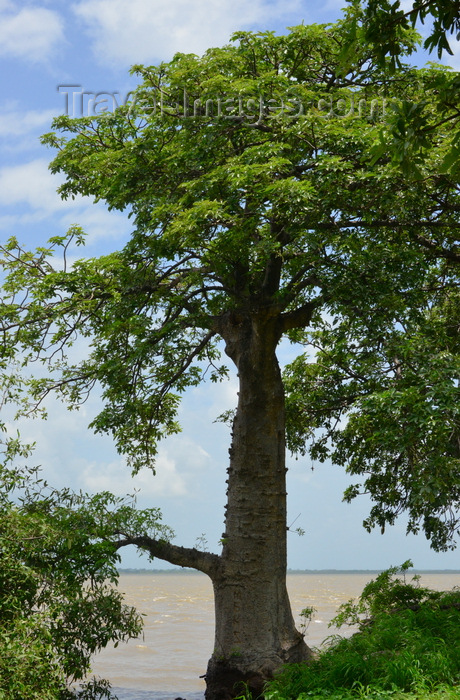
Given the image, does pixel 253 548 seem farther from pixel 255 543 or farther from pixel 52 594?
pixel 52 594

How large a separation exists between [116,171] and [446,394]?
17.2 feet

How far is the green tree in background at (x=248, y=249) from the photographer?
8.06m

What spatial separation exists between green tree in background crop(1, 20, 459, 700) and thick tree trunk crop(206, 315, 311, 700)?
0.02 metres

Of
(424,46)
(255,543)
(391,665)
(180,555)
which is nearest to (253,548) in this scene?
(255,543)

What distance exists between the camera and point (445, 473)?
7.83 m

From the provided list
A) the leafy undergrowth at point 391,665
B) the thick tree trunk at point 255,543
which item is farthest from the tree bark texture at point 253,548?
the leafy undergrowth at point 391,665

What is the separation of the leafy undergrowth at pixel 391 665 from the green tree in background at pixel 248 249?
1.25 meters

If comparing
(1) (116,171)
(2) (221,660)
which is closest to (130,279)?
(1) (116,171)

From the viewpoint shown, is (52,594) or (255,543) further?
(255,543)

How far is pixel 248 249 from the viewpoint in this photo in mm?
8305

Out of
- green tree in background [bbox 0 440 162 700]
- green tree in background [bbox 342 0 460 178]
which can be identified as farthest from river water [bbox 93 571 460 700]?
green tree in background [bbox 342 0 460 178]

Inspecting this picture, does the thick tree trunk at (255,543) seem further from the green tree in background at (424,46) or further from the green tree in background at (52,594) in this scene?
the green tree in background at (424,46)

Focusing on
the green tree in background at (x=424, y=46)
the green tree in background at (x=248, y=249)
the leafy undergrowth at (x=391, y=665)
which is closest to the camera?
the green tree in background at (x=424, y=46)

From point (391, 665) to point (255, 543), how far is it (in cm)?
297
